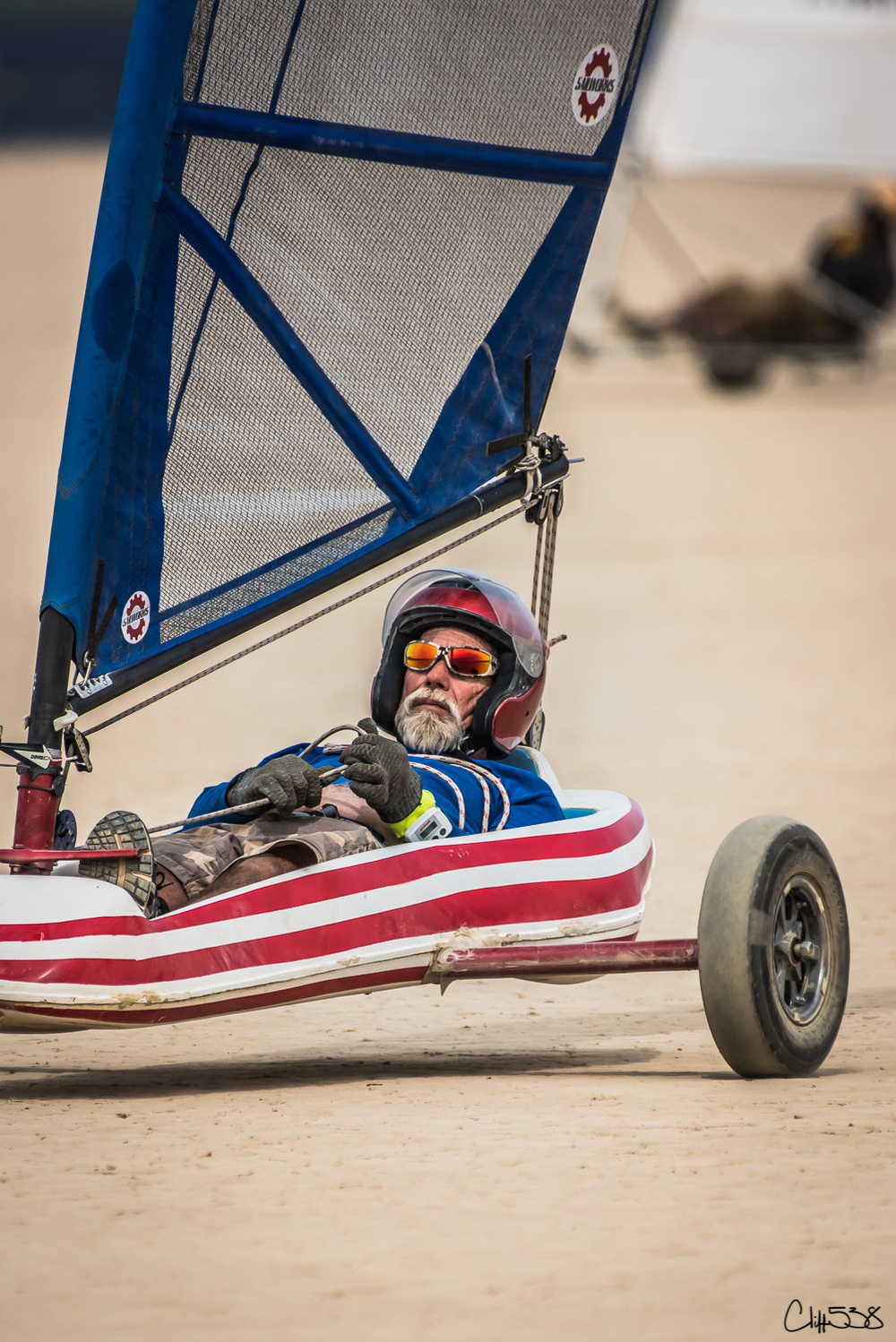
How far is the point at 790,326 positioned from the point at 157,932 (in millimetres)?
24785

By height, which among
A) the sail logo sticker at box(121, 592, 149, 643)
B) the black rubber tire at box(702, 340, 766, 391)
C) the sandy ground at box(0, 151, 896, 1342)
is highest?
the black rubber tire at box(702, 340, 766, 391)

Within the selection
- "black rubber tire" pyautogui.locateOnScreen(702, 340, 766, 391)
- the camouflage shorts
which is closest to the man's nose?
the camouflage shorts

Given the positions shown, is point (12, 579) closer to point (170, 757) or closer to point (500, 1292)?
point (170, 757)

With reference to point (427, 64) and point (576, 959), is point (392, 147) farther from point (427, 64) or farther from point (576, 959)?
point (576, 959)

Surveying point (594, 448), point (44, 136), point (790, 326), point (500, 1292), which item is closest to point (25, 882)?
point (500, 1292)

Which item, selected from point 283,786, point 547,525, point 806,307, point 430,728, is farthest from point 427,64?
point 806,307

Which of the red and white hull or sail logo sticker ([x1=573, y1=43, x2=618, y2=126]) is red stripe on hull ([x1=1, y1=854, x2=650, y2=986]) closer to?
the red and white hull

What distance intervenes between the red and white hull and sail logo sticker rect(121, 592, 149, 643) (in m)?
0.86

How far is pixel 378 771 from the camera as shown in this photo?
5062mm

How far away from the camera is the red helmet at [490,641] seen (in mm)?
6070

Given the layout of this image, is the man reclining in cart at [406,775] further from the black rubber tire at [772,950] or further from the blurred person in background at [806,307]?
the blurred person in background at [806,307]

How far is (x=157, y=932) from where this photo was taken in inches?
189

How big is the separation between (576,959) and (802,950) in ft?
2.22

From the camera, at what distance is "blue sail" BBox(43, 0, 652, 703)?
5.18 metres
